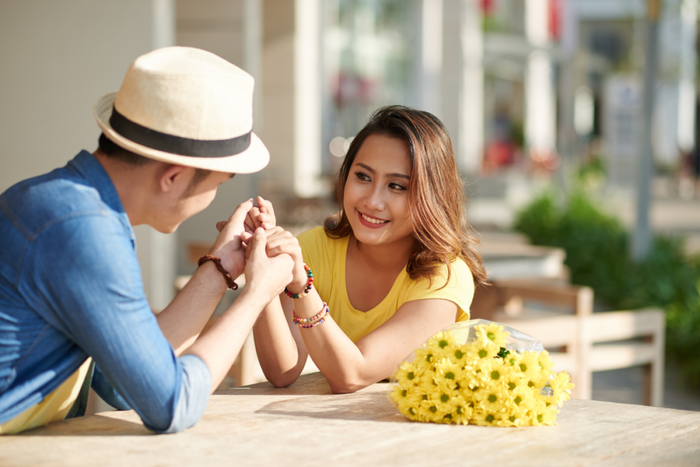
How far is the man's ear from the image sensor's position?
160 centimetres

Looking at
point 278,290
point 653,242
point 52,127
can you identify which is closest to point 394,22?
point 653,242

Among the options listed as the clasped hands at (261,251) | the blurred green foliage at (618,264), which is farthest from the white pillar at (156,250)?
the blurred green foliage at (618,264)

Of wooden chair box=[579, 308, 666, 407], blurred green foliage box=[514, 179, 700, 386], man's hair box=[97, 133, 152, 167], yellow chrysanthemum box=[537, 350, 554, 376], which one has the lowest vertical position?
blurred green foliage box=[514, 179, 700, 386]

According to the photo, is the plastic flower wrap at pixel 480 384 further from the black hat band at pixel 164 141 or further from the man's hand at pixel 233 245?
the black hat band at pixel 164 141

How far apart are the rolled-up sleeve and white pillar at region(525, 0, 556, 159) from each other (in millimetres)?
24561

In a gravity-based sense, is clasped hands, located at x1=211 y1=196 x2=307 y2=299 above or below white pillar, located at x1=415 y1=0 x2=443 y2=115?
below

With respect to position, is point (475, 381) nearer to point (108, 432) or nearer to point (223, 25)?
point (108, 432)

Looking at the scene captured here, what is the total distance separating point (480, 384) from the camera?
1.75m

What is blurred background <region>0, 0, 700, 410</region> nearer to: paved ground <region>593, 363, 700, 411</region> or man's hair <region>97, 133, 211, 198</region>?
paved ground <region>593, 363, 700, 411</region>

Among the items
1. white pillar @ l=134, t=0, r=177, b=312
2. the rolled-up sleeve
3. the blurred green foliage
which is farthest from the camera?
the blurred green foliage

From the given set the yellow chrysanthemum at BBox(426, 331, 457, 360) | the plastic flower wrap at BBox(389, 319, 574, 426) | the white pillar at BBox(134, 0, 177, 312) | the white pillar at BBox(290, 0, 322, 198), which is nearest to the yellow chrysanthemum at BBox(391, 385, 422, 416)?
the plastic flower wrap at BBox(389, 319, 574, 426)

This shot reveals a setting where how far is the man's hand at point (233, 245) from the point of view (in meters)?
1.95

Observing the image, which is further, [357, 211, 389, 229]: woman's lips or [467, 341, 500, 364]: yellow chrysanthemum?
[357, 211, 389, 229]: woman's lips

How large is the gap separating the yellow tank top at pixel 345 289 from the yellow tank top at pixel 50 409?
976 mm
